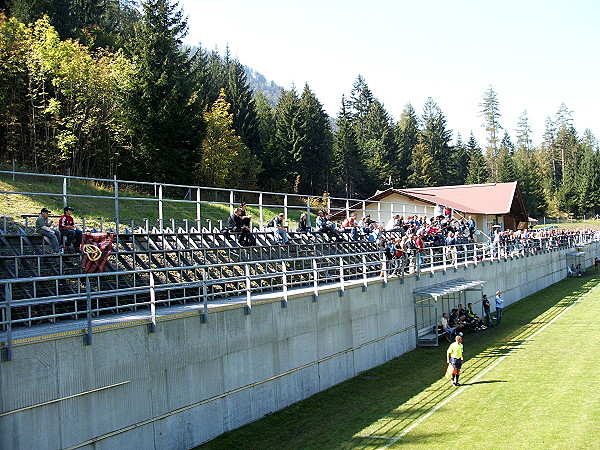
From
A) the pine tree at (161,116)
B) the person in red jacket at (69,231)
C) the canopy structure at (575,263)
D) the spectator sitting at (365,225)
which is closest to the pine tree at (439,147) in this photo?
the canopy structure at (575,263)

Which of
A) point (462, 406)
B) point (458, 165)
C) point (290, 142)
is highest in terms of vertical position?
point (458, 165)

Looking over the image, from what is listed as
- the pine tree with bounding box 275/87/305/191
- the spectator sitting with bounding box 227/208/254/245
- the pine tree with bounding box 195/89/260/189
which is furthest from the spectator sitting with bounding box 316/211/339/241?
the pine tree with bounding box 275/87/305/191

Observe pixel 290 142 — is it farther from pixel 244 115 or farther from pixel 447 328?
pixel 447 328

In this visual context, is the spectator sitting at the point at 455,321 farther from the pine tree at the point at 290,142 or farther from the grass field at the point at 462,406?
the pine tree at the point at 290,142

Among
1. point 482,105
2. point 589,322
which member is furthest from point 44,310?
point 482,105

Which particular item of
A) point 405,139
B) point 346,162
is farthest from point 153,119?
point 405,139

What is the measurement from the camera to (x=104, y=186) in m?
35.9

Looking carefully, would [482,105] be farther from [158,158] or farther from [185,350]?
[185,350]

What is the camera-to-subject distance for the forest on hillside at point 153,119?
40125mm

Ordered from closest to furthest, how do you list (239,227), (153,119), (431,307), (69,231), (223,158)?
(69,231), (239,227), (431,307), (153,119), (223,158)

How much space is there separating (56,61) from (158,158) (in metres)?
8.87

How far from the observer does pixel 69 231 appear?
15586 mm

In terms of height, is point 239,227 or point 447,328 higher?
point 239,227

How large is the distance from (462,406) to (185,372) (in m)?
7.95
